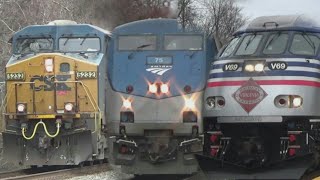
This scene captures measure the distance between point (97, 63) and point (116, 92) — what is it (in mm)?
3257

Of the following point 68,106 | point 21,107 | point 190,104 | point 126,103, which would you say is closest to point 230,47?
point 190,104

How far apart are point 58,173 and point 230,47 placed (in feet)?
21.7

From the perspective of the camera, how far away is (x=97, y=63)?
12.1 metres

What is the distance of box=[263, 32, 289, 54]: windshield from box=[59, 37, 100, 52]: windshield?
578 cm

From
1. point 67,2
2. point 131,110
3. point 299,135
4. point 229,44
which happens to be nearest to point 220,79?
point 229,44

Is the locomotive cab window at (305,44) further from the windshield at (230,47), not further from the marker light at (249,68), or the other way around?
the windshield at (230,47)

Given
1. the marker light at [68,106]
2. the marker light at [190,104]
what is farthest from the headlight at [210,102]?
the marker light at [68,106]

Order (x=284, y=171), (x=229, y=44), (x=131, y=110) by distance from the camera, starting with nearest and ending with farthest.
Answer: (x=284, y=171), (x=229, y=44), (x=131, y=110)

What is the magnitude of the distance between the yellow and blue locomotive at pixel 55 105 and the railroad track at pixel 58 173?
0.55m

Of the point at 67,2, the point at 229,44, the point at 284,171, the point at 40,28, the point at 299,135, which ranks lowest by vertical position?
the point at 284,171

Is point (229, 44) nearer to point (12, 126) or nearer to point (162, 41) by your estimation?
point (162, 41)

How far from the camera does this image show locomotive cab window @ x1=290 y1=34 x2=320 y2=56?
7.44 meters

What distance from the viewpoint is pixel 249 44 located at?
303 inches

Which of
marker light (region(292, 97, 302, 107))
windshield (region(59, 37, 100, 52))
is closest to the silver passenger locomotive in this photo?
marker light (region(292, 97, 302, 107))
